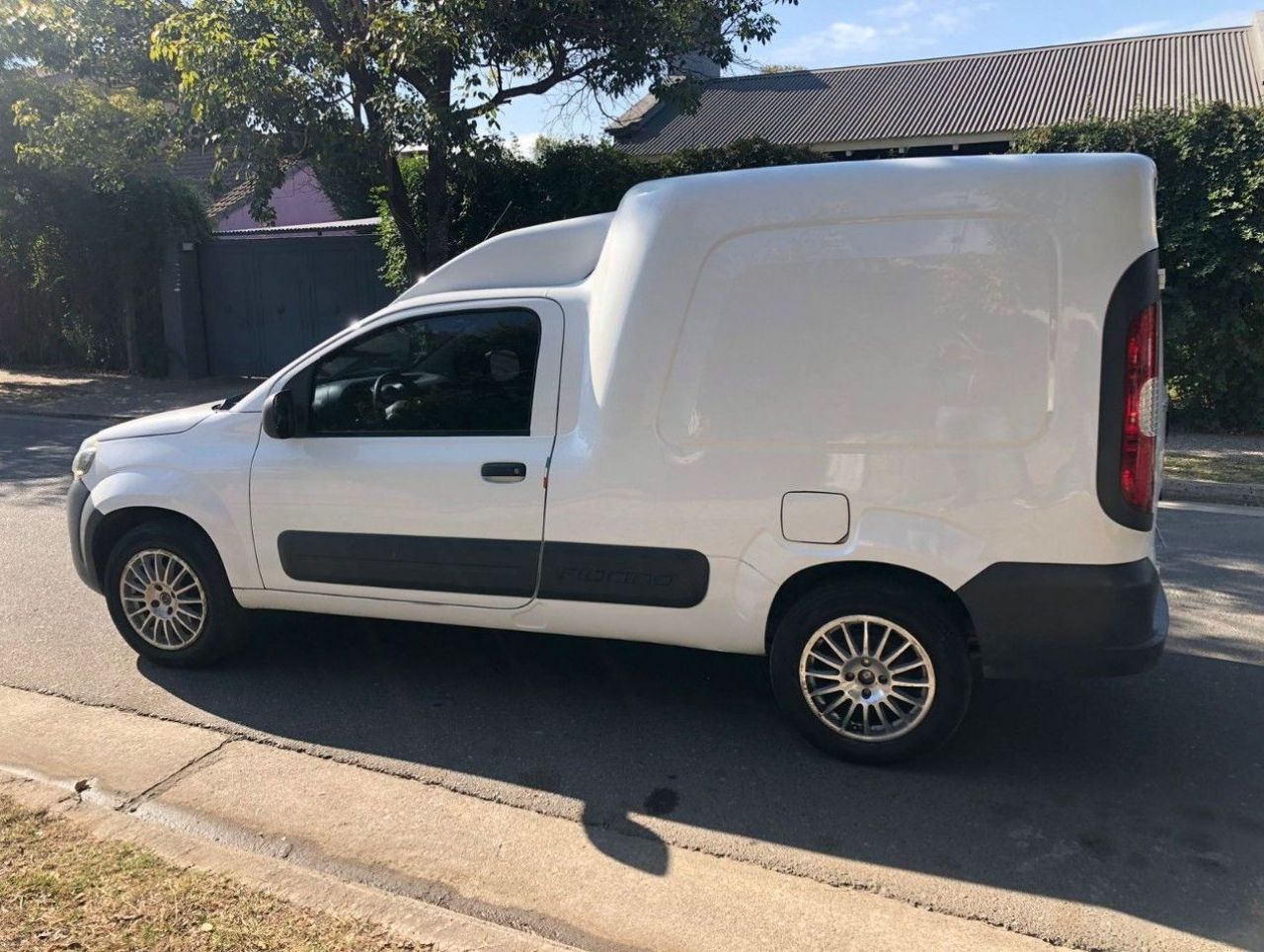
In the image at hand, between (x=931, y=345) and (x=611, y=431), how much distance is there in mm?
1212

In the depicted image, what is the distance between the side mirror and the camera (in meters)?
4.39

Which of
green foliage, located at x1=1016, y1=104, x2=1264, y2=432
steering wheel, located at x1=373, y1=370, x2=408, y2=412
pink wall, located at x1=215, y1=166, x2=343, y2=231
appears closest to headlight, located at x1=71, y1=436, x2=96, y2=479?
steering wheel, located at x1=373, y1=370, x2=408, y2=412

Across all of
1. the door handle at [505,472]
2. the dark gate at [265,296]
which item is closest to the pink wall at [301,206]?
the dark gate at [265,296]

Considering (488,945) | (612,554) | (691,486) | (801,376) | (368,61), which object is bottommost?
(488,945)

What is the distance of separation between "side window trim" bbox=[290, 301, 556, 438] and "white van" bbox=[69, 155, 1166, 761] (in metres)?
0.01

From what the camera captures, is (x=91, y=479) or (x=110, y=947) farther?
(x=91, y=479)

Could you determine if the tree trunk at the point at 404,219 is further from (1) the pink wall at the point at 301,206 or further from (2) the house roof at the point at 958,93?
(1) the pink wall at the point at 301,206

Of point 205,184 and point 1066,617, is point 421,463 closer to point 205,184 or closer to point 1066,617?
point 1066,617

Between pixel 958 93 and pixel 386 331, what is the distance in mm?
25991

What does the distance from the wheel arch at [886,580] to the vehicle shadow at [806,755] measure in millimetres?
582

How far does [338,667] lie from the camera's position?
4875mm

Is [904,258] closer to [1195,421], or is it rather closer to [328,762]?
[328,762]

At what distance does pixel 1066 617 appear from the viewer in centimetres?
349

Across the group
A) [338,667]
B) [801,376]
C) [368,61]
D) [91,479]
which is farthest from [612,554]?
[368,61]
